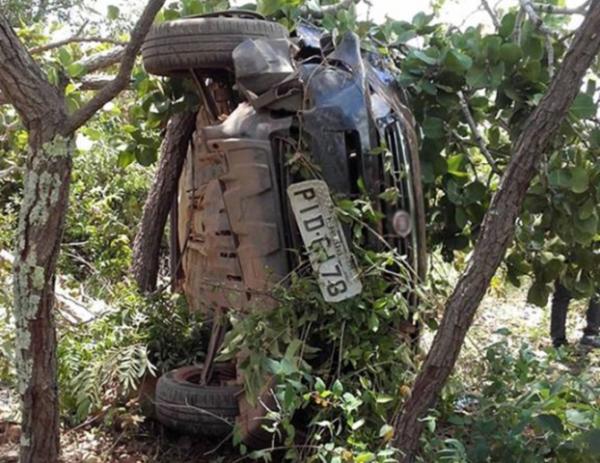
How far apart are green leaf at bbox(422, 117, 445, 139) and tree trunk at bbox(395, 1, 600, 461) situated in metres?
1.32

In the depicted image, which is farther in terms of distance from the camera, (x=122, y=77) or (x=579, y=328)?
(x=579, y=328)

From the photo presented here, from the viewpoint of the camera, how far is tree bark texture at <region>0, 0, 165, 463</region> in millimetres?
2658

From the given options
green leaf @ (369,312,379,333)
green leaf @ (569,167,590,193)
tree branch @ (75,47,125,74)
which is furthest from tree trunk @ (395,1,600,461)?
tree branch @ (75,47,125,74)

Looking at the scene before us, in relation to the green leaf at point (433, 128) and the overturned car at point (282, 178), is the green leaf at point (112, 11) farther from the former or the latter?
the green leaf at point (433, 128)

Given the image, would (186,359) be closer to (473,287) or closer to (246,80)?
(246,80)

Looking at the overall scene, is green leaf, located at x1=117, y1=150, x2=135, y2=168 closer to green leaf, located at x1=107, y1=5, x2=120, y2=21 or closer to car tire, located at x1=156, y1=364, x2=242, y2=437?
green leaf, located at x1=107, y1=5, x2=120, y2=21

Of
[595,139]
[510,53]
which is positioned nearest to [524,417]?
[595,139]

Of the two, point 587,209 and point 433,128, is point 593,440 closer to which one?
point 587,209

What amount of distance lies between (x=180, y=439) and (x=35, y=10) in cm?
1494

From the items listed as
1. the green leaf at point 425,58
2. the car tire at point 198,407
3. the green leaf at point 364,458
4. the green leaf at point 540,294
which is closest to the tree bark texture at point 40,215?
the car tire at point 198,407

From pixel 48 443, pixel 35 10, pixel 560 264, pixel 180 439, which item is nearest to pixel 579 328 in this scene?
pixel 560 264

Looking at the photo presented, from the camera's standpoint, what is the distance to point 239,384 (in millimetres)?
3389

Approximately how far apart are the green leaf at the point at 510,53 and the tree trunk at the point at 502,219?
3.91 ft

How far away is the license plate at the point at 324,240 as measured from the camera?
10.2 feet
